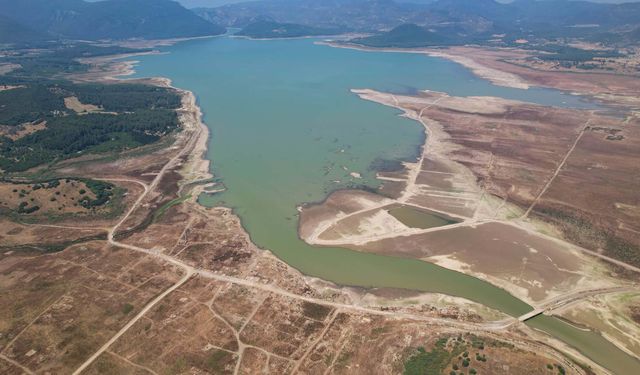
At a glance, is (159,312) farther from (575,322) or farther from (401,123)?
(401,123)

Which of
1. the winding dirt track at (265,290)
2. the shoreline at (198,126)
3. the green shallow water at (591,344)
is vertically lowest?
the green shallow water at (591,344)

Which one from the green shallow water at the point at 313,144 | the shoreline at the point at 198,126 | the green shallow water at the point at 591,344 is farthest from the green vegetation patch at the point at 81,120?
the green shallow water at the point at 591,344

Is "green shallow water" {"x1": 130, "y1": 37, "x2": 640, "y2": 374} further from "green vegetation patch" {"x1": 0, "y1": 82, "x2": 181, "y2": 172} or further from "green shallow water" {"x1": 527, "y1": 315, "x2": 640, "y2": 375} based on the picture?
"green vegetation patch" {"x1": 0, "y1": 82, "x2": 181, "y2": 172}

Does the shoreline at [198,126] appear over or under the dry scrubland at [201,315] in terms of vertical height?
over

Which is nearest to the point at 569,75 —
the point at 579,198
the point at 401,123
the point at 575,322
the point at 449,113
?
the point at 449,113

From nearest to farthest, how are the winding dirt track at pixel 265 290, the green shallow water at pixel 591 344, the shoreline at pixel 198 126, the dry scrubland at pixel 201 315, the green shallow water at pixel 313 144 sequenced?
1. the dry scrubland at pixel 201 315
2. the green shallow water at pixel 591 344
3. the winding dirt track at pixel 265 290
4. the green shallow water at pixel 313 144
5. the shoreline at pixel 198 126

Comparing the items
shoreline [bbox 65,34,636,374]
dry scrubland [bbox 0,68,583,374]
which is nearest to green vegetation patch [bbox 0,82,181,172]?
shoreline [bbox 65,34,636,374]

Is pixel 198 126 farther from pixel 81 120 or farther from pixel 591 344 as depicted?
pixel 591 344

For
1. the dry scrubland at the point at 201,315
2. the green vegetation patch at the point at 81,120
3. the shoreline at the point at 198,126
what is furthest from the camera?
the green vegetation patch at the point at 81,120

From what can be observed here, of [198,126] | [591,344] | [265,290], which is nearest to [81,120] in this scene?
[198,126]

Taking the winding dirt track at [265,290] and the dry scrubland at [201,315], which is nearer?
the dry scrubland at [201,315]

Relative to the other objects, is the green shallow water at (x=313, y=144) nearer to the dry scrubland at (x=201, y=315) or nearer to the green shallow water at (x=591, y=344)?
the green shallow water at (x=591, y=344)
